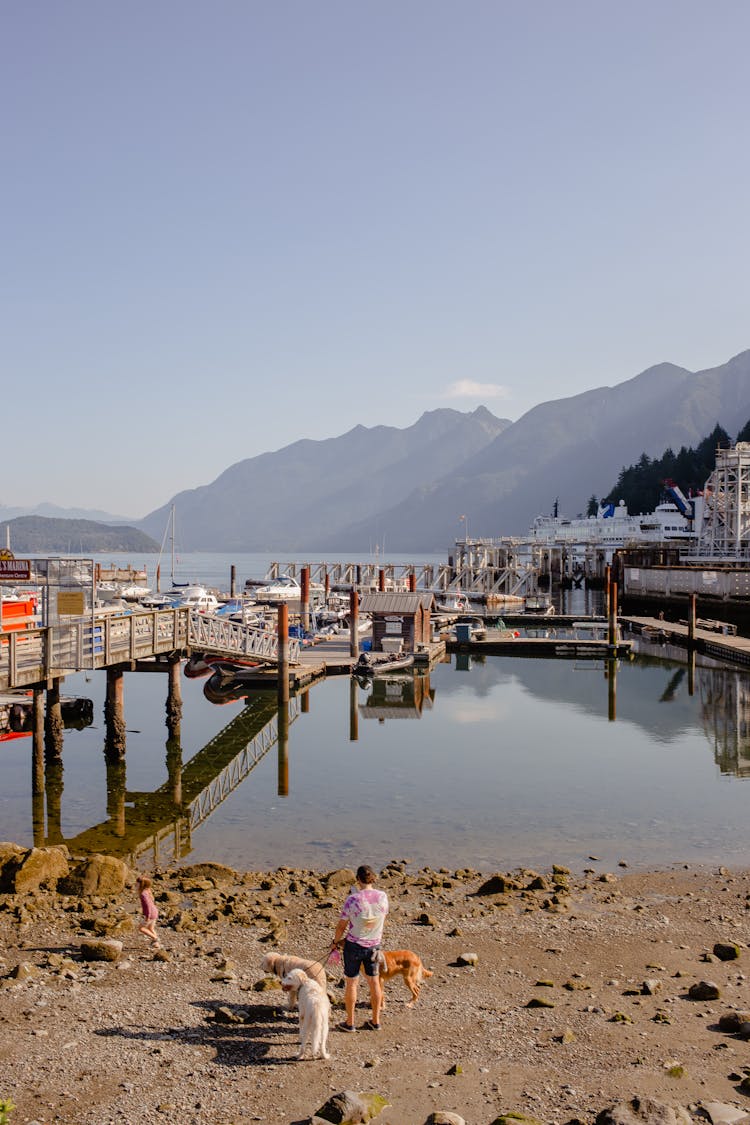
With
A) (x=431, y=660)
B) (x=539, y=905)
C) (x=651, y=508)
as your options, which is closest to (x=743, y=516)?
(x=651, y=508)

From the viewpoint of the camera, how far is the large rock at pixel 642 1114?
8734 mm

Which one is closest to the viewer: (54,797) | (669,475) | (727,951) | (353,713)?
(727,951)

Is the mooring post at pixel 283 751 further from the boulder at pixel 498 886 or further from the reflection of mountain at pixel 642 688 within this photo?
the boulder at pixel 498 886

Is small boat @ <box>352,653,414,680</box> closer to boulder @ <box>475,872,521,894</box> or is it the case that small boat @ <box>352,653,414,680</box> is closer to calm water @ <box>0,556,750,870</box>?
calm water @ <box>0,556,750,870</box>

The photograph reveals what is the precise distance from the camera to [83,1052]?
406 inches

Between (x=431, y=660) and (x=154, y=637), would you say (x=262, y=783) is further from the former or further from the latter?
(x=431, y=660)

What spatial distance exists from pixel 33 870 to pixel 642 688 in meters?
35.9

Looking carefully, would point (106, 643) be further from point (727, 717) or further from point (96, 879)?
point (727, 717)

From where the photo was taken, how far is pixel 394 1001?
38.7 feet

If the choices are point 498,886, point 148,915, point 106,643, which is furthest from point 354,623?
point 148,915

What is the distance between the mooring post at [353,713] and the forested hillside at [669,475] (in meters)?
130

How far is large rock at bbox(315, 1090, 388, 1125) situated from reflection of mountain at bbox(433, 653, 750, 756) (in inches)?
918

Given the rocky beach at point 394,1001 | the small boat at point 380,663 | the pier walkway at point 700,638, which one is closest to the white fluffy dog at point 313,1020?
the rocky beach at point 394,1001

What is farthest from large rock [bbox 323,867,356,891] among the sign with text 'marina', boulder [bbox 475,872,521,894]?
the sign with text 'marina'
